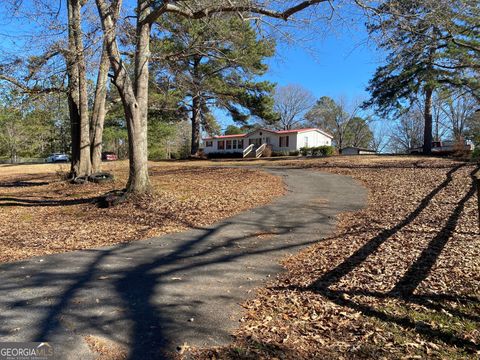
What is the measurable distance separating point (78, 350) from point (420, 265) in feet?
14.6

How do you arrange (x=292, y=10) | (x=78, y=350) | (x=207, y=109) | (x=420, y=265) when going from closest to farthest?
1. (x=78, y=350)
2. (x=420, y=265)
3. (x=292, y=10)
4. (x=207, y=109)

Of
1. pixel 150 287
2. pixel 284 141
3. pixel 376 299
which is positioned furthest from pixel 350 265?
Result: pixel 284 141

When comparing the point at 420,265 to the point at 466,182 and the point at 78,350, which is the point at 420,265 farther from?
the point at 466,182

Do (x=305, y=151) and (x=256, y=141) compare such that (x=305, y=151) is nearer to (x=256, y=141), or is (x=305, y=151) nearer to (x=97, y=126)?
(x=256, y=141)

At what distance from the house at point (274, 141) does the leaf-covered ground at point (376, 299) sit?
3317 centimetres

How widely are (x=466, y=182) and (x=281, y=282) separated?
32.6ft

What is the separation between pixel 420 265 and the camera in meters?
5.03

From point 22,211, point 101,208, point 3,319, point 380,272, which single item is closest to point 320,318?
point 380,272

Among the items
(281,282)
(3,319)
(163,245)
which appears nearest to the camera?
(3,319)

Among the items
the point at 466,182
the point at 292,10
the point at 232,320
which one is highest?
the point at 292,10

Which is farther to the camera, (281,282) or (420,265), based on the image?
(420,265)

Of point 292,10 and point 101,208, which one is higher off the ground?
point 292,10

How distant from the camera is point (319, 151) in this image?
120 feet

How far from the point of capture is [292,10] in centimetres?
955
